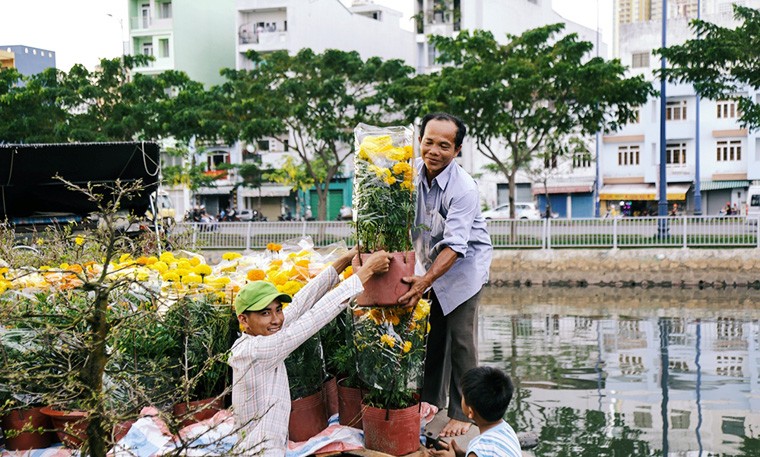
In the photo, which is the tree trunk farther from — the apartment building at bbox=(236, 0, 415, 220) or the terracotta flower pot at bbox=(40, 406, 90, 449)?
the apartment building at bbox=(236, 0, 415, 220)

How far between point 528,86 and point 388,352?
60.4ft

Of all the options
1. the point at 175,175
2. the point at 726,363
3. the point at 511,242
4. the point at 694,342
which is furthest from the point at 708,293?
the point at 175,175

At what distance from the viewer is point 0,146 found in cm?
828

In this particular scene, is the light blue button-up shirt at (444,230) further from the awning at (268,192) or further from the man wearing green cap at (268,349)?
the awning at (268,192)

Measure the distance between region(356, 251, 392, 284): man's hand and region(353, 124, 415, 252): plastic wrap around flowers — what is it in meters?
0.14

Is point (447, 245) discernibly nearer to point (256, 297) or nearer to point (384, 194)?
point (384, 194)

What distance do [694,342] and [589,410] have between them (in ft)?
13.5

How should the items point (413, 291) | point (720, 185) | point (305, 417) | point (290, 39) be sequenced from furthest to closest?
point (290, 39) < point (720, 185) < point (305, 417) < point (413, 291)

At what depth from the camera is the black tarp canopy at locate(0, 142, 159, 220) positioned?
859 cm

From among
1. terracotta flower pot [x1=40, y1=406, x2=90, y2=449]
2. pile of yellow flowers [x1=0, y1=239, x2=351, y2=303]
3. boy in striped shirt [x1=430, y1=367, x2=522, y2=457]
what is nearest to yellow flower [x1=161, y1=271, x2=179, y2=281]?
pile of yellow flowers [x1=0, y1=239, x2=351, y2=303]

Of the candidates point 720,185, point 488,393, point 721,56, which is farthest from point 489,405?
point 720,185

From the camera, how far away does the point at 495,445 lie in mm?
3174

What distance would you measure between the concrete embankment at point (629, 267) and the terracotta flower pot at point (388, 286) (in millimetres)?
14683

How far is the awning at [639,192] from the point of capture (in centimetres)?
3669
